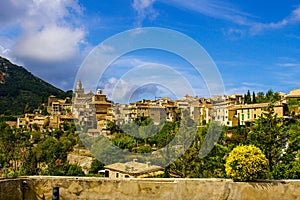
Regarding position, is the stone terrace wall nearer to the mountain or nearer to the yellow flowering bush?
the yellow flowering bush

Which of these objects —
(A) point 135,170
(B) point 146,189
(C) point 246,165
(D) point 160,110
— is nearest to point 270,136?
(C) point 246,165

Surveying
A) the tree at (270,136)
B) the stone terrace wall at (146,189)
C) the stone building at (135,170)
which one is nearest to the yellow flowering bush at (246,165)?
the stone terrace wall at (146,189)

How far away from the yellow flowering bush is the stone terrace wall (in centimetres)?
8

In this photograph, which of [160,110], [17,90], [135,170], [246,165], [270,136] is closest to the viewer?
[246,165]

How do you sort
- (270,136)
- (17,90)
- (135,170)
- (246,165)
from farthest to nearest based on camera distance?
1. (17,90)
2. (135,170)
3. (270,136)
4. (246,165)

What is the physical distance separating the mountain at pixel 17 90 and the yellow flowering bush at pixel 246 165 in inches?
2141

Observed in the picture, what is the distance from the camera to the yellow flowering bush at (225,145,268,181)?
3.01 metres

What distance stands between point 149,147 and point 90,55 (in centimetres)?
1124

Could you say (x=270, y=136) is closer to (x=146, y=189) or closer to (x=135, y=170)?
(x=146, y=189)

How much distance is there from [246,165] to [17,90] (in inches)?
2651

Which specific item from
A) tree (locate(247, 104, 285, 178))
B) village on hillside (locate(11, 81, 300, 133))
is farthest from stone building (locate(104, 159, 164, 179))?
tree (locate(247, 104, 285, 178))

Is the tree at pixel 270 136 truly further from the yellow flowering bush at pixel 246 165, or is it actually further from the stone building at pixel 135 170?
the stone building at pixel 135 170

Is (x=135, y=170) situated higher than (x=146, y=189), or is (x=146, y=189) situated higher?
(x=146, y=189)

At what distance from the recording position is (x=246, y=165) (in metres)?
2.99
